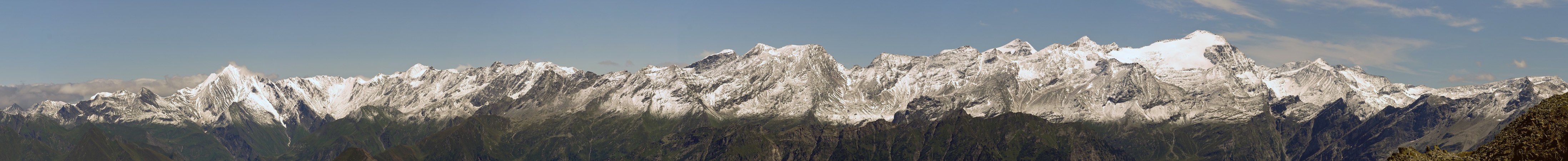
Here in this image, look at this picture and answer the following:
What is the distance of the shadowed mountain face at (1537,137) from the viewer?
337 ft

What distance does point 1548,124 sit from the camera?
343ft

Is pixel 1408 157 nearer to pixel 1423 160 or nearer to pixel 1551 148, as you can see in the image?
pixel 1423 160

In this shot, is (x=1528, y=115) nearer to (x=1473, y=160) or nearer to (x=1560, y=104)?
(x=1560, y=104)

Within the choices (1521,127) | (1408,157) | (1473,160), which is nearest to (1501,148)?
(1521,127)

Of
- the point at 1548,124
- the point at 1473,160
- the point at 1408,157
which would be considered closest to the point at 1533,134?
the point at 1548,124

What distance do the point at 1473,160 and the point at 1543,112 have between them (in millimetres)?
11634

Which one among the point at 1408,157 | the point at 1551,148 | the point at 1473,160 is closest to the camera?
the point at 1551,148

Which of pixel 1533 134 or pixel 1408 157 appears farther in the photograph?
pixel 1408 157

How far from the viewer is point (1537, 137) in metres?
104

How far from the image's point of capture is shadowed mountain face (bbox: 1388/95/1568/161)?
10262 cm

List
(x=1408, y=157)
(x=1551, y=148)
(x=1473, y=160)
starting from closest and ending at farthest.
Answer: (x=1551, y=148)
(x=1473, y=160)
(x=1408, y=157)

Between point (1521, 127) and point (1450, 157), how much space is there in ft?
60.6

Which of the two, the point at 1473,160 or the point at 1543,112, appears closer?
the point at 1543,112

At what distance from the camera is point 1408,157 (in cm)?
12644
